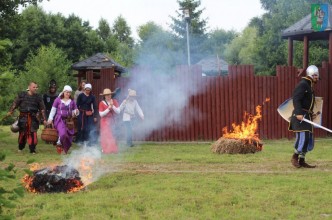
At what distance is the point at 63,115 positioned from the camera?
14.3 m

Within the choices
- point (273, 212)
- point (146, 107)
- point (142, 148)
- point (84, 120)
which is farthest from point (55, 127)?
point (273, 212)

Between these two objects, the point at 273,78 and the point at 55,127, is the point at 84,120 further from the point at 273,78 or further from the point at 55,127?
the point at 273,78

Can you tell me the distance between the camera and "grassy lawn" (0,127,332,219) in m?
6.83

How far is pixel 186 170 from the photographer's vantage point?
1086cm

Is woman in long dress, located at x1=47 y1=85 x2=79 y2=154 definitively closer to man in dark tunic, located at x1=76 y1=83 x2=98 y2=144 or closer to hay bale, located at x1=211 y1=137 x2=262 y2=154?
man in dark tunic, located at x1=76 y1=83 x2=98 y2=144

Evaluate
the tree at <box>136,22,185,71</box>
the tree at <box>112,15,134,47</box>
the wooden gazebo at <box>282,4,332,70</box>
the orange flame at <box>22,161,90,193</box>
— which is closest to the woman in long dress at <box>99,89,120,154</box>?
the orange flame at <box>22,161,90,193</box>

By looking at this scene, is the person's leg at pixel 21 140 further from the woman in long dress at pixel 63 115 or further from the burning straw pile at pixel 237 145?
the burning straw pile at pixel 237 145

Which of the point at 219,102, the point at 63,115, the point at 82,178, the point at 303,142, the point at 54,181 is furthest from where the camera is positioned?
the point at 219,102

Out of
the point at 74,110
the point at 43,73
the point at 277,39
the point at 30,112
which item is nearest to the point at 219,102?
the point at 74,110

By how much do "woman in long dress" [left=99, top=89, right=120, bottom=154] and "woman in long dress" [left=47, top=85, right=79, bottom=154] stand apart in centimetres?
94

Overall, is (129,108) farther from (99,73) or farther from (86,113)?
(99,73)

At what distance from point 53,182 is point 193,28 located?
60.4 meters

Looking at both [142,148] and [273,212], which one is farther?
[142,148]

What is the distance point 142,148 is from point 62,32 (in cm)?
3214
